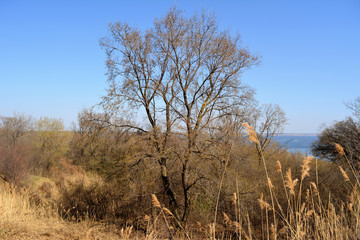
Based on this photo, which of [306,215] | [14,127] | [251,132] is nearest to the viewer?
[251,132]

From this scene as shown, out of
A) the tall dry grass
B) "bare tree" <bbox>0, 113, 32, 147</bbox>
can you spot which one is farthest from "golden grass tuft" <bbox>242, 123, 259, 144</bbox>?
"bare tree" <bbox>0, 113, 32, 147</bbox>

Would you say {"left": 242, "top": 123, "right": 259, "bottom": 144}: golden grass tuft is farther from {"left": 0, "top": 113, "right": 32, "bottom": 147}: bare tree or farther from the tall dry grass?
{"left": 0, "top": 113, "right": 32, "bottom": 147}: bare tree

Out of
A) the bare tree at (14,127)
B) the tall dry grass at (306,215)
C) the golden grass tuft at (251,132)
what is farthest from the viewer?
the bare tree at (14,127)

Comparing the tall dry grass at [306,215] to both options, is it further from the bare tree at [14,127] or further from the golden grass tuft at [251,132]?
the bare tree at [14,127]

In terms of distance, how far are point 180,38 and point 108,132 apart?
A: 6219mm

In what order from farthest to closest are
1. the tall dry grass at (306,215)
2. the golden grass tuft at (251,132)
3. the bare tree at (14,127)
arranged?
the bare tree at (14,127), the tall dry grass at (306,215), the golden grass tuft at (251,132)

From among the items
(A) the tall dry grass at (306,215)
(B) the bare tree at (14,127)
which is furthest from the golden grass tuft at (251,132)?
(B) the bare tree at (14,127)

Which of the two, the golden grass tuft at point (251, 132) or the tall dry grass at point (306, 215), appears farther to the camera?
the tall dry grass at point (306, 215)

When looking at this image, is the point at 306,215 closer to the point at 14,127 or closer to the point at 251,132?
the point at 251,132

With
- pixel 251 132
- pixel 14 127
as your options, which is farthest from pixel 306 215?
pixel 14 127

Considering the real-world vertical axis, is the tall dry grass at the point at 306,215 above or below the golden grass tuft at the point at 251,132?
below

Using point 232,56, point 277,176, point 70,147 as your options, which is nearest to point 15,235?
point 232,56

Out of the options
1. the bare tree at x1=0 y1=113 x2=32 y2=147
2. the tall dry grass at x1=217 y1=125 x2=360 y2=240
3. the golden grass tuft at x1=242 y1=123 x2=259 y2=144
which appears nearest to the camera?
the golden grass tuft at x1=242 y1=123 x2=259 y2=144

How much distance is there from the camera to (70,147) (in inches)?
1243
